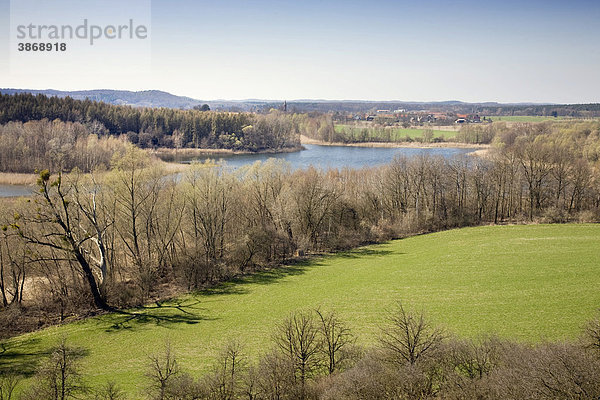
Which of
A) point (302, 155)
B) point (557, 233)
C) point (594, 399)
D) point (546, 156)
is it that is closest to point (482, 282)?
point (557, 233)

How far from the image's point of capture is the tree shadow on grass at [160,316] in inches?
914

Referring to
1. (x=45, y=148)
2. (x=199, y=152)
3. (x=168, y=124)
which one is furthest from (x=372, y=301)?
(x=168, y=124)

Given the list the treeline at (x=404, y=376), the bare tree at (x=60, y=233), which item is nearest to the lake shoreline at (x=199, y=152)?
the bare tree at (x=60, y=233)

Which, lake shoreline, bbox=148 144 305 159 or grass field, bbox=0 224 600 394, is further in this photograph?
lake shoreline, bbox=148 144 305 159

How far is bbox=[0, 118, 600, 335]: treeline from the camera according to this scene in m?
24.8

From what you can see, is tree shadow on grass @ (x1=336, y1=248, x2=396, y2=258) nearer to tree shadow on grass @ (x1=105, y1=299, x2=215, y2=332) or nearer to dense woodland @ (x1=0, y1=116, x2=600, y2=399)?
dense woodland @ (x1=0, y1=116, x2=600, y2=399)

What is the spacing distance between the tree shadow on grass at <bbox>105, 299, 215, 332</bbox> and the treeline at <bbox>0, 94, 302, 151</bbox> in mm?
73715

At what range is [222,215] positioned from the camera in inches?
1291

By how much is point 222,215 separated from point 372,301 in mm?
13863

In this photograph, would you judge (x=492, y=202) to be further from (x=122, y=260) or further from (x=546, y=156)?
(x=122, y=260)

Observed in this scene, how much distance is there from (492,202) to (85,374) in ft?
143

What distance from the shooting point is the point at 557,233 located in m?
38.0

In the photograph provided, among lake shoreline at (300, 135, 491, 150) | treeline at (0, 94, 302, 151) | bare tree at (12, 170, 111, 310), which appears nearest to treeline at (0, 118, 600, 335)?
bare tree at (12, 170, 111, 310)

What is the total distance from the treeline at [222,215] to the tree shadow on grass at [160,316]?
1.46 meters
